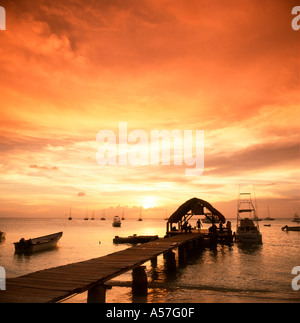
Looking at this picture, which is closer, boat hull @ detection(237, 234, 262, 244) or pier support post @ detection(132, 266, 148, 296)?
pier support post @ detection(132, 266, 148, 296)

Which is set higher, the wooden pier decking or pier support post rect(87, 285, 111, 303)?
the wooden pier decking

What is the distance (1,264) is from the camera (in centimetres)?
3014

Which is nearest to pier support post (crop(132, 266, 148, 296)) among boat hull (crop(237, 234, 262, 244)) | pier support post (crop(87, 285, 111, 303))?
pier support post (crop(87, 285, 111, 303))

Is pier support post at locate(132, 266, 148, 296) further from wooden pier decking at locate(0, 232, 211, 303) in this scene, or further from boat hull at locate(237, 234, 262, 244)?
boat hull at locate(237, 234, 262, 244)

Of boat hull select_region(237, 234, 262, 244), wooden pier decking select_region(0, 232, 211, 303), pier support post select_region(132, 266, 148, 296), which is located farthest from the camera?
boat hull select_region(237, 234, 262, 244)

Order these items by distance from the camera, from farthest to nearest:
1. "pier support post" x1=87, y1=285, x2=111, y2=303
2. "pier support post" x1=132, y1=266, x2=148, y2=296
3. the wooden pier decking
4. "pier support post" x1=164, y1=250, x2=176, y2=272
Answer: "pier support post" x1=164, y1=250, x2=176, y2=272
"pier support post" x1=132, y1=266, x2=148, y2=296
"pier support post" x1=87, y1=285, x2=111, y2=303
the wooden pier decking

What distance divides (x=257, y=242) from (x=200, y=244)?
1233 cm

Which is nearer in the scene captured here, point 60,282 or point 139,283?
point 60,282

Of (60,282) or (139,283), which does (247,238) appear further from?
(60,282)

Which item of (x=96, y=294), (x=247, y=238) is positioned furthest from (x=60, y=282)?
(x=247, y=238)

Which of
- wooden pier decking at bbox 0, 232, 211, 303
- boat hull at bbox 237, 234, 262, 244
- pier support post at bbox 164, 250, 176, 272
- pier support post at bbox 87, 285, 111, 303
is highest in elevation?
wooden pier decking at bbox 0, 232, 211, 303

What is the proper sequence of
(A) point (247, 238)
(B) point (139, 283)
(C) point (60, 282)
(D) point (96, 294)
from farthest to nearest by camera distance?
1. (A) point (247, 238)
2. (B) point (139, 283)
3. (D) point (96, 294)
4. (C) point (60, 282)
